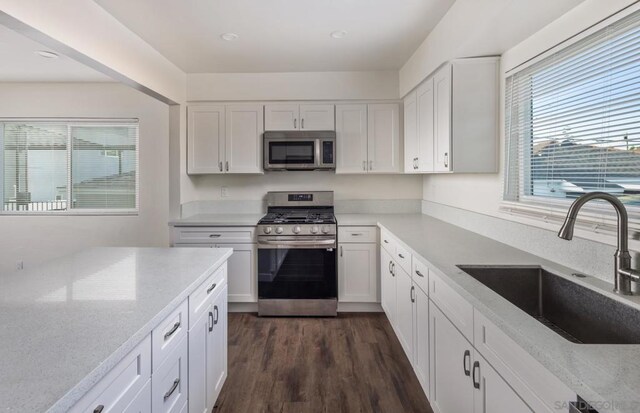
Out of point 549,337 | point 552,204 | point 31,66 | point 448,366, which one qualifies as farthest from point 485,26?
point 31,66

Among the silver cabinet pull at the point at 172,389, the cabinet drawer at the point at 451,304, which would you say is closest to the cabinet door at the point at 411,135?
the cabinet drawer at the point at 451,304

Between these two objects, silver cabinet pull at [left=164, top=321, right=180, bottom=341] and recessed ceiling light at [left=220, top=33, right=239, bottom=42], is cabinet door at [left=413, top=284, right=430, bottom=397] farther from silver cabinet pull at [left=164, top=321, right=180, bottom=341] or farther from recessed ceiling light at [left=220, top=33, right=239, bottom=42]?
recessed ceiling light at [left=220, top=33, right=239, bottom=42]

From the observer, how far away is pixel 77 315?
3.62 feet

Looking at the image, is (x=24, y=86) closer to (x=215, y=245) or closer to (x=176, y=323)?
(x=215, y=245)

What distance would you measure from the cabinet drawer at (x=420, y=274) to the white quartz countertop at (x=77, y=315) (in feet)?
3.68

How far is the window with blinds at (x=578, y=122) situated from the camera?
1397 millimetres

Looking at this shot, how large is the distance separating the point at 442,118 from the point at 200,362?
2.13m

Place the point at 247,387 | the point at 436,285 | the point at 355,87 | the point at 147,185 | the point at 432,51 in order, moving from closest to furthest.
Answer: the point at 436,285
the point at 247,387
the point at 432,51
the point at 355,87
the point at 147,185

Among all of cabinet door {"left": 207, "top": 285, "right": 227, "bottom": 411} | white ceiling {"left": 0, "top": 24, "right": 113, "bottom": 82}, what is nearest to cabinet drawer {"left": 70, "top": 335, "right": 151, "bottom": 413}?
cabinet door {"left": 207, "top": 285, "right": 227, "bottom": 411}

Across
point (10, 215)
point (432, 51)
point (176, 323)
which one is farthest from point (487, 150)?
point (10, 215)

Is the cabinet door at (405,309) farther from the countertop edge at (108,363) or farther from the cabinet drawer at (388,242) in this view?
the countertop edge at (108,363)

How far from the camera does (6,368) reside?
0.80 metres

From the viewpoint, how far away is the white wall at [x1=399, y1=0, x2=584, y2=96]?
1.65 metres

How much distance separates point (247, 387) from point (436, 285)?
1390mm
